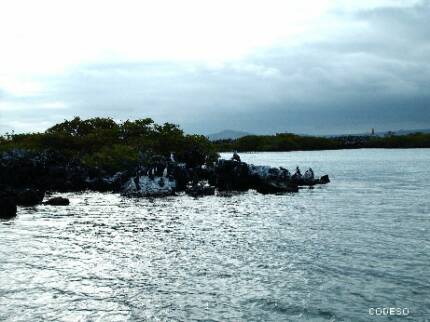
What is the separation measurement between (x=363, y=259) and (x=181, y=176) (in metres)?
46.0

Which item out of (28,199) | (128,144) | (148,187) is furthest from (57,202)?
(128,144)

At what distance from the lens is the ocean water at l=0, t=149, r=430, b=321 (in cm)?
2036

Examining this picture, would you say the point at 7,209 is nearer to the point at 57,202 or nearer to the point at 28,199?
the point at 28,199

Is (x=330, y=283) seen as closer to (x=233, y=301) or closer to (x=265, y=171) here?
(x=233, y=301)

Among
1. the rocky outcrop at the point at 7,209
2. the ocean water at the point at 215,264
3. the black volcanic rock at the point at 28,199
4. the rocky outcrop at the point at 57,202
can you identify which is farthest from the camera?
the rocky outcrop at the point at 57,202

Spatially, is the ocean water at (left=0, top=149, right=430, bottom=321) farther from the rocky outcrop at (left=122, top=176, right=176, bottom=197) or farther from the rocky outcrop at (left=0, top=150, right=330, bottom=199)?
the rocky outcrop at (left=0, top=150, right=330, bottom=199)

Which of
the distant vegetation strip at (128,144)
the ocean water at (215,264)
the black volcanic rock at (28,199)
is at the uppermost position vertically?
the distant vegetation strip at (128,144)

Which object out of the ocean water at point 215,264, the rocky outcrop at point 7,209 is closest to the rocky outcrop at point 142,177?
the ocean water at point 215,264

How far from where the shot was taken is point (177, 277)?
24891 mm

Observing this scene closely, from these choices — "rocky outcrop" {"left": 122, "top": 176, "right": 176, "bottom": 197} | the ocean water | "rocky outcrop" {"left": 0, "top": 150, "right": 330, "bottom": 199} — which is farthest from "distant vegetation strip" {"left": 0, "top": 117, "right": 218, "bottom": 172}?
the ocean water

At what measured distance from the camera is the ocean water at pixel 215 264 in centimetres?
2036

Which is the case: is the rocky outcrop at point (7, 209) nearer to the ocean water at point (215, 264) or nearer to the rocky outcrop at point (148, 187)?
the ocean water at point (215, 264)

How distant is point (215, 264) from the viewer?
27469 mm

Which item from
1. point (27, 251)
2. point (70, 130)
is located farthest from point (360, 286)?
point (70, 130)
